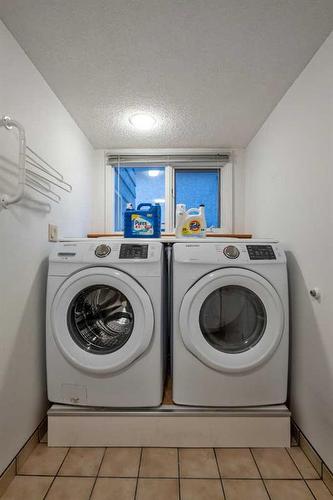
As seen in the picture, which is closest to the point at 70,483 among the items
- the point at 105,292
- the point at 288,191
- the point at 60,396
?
the point at 60,396

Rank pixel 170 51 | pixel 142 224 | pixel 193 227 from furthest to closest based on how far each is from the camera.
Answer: pixel 193 227
pixel 142 224
pixel 170 51

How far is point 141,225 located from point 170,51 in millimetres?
1026

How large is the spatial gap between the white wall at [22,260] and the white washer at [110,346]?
0.32ft

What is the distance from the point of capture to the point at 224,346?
1.63 meters

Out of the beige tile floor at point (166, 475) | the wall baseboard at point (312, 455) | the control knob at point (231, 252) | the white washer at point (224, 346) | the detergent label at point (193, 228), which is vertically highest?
the detergent label at point (193, 228)

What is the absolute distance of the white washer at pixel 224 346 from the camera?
60.7 inches

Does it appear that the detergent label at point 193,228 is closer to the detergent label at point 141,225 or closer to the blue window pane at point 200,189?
the detergent label at point 141,225

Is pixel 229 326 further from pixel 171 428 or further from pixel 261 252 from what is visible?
pixel 171 428

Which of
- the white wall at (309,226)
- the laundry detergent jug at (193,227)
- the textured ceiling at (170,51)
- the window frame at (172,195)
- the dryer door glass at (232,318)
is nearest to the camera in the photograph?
the textured ceiling at (170,51)

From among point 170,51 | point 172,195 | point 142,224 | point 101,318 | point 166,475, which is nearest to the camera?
point 166,475

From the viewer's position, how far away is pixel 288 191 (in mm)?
1775

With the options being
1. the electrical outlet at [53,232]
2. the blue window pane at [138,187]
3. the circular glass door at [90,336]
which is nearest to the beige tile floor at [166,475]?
the circular glass door at [90,336]

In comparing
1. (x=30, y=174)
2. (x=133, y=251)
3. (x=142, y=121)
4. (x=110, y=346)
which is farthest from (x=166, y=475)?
(x=142, y=121)

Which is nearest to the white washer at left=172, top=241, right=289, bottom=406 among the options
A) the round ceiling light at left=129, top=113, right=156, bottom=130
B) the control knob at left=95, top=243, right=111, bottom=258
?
the control knob at left=95, top=243, right=111, bottom=258
